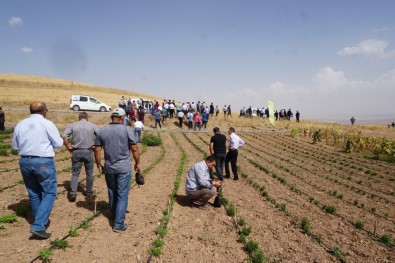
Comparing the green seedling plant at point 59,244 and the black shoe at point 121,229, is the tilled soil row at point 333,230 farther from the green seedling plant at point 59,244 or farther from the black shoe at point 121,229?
the green seedling plant at point 59,244

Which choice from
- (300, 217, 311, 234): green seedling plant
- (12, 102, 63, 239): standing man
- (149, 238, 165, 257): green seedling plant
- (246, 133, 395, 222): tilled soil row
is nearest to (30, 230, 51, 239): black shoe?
(12, 102, 63, 239): standing man

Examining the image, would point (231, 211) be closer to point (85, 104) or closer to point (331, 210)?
point (331, 210)

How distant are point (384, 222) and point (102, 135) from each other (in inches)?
300

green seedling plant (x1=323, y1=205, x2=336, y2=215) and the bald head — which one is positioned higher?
the bald head

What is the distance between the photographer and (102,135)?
6.73m

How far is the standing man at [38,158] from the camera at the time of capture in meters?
5.95

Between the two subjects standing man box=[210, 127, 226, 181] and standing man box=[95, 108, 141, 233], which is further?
standing man box=[210, 127, 226, 181]

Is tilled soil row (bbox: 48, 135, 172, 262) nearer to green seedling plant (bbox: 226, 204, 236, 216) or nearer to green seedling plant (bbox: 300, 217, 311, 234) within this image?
green seedling plant (bbox: 226, 204, 236, 216)

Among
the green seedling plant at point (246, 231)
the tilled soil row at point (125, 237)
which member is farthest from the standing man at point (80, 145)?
the green seedling plant at point (246, 231)

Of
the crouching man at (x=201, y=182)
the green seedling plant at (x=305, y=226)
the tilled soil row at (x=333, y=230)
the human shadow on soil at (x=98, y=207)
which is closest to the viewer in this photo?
the tilled soil row at (x=333, y=230)

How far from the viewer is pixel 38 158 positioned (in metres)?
6.00

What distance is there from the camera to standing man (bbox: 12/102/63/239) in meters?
5.95

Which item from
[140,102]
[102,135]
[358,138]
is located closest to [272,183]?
[102,135]

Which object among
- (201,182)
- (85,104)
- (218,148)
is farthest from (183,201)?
(85,104)
